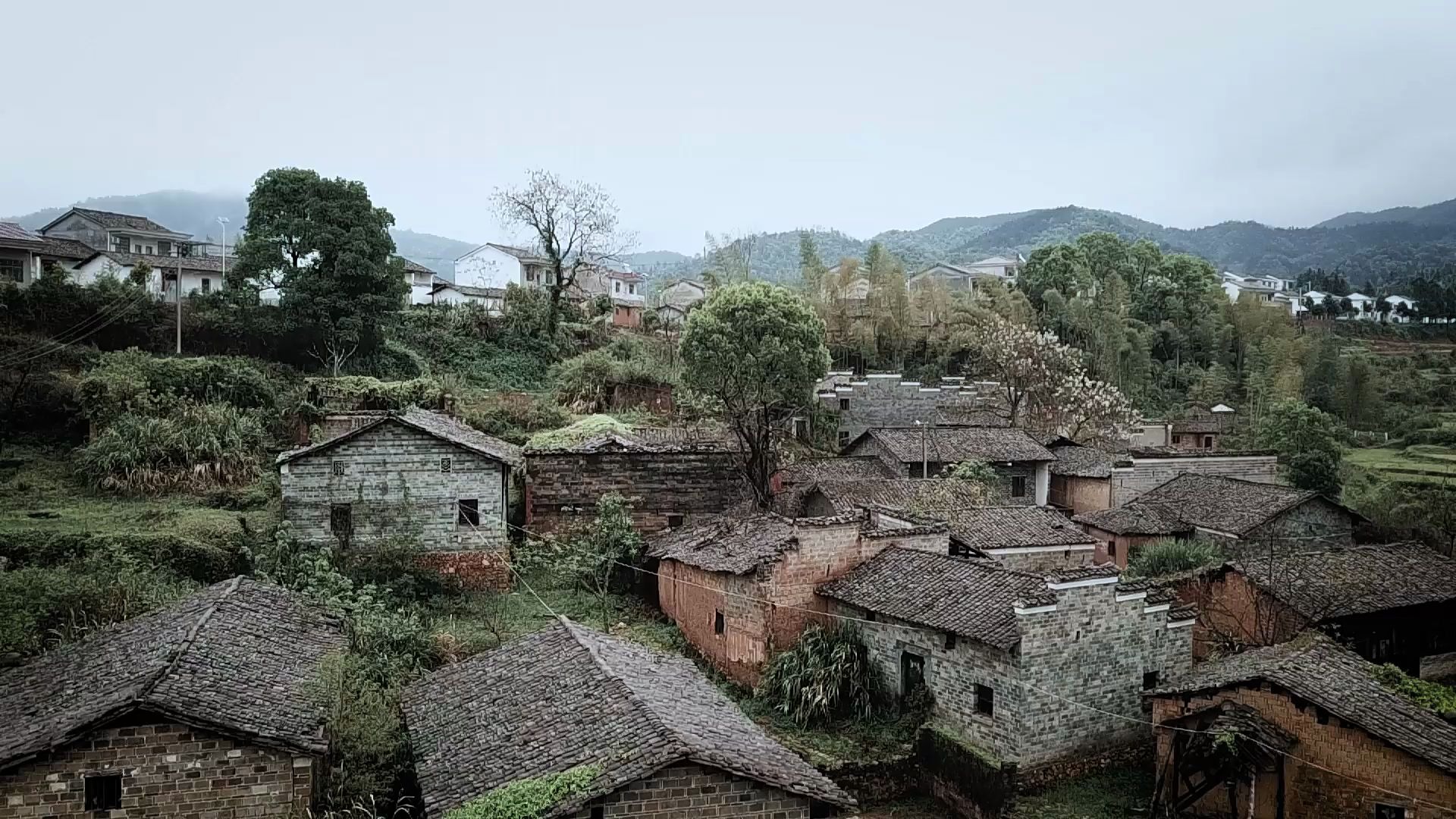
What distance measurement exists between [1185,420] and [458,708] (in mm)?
34298

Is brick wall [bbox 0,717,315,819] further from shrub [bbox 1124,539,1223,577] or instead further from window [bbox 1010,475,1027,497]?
window [bbox 1010,475,1027,497]

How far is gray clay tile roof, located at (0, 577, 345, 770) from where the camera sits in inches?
383

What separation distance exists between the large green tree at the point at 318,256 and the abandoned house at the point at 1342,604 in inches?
959

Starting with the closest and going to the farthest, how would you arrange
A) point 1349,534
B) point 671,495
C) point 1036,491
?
1. point 671,495
2. point 1349,534
3. point 1036,491

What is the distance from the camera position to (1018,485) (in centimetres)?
3069

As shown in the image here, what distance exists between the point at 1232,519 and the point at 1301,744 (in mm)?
12736

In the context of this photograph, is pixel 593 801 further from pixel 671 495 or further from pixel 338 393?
pixel 338 393

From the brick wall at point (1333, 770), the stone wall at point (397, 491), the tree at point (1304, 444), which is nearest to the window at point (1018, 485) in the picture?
the tree at point (1304, 444)

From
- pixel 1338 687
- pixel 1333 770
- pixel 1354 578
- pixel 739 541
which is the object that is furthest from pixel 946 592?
pixel 1354 578

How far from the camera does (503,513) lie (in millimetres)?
21562

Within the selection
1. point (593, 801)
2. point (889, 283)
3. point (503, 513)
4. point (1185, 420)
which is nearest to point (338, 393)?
point (503, 513)

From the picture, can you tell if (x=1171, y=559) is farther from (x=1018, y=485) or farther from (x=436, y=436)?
(x=436, y=436)

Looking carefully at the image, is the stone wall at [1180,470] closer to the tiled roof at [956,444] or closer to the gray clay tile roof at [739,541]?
the tiled roof at [956,444]

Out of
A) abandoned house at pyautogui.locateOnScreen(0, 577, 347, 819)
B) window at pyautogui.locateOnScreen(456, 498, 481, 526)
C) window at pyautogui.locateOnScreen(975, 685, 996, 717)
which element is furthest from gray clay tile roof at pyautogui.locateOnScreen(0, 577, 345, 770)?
window at pyautogui.locateOnScreen(975, 685, 996, 717)
